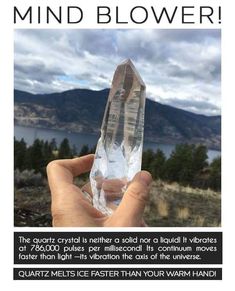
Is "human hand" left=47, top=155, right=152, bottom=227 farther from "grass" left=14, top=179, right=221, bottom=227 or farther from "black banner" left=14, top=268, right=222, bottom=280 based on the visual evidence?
"grass" left=14, top=179, right=221, bottom=227

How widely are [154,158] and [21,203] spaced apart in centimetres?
118

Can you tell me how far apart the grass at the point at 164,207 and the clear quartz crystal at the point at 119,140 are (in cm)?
58

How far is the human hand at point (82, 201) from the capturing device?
202 centimetres

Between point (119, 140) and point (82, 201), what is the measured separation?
28 centimetres

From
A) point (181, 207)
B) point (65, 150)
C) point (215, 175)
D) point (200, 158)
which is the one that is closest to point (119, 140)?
point (65, 150)

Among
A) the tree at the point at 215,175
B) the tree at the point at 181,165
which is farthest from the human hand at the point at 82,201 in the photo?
the tree at the point at 181,165

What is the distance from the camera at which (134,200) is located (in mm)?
2002

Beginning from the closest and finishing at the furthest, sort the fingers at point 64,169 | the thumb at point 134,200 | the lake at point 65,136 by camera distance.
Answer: the thumb at point 134,200 < the fingers at point 64,169 < the lake at point 65,136

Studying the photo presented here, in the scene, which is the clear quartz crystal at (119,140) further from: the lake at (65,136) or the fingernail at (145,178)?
the lake at (65,136)

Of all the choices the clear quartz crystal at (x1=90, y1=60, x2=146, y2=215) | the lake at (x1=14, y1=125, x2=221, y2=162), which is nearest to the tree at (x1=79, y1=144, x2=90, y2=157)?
the lake at (x1=14, y1=125, x2=221, y2=162)

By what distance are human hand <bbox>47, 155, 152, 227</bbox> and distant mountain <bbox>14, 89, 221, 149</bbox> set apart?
0.66m

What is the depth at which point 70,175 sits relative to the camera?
222 centimetres

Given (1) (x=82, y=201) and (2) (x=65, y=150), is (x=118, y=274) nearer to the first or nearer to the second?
(1) (x=82, y=201)

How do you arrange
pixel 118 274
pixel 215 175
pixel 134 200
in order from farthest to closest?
pixel 215 175, pixel 118 274, pixel 134 200
